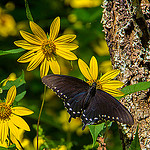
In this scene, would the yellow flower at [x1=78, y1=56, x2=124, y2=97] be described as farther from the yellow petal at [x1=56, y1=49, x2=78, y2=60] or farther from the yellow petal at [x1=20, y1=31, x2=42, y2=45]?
the yellow petal at [x1=20, y1=31, x2=42, y2=45]

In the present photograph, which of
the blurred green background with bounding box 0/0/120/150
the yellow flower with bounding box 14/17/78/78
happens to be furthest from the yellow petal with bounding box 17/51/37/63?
the blurred green background with bounding box 0/0/120/150

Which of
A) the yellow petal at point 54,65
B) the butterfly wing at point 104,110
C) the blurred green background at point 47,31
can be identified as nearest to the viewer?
the butterfly wing at point 104,110

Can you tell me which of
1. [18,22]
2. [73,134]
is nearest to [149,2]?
[73,134]

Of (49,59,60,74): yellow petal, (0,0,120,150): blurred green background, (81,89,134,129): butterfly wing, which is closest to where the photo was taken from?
(81,89,134,129): butterfly wing

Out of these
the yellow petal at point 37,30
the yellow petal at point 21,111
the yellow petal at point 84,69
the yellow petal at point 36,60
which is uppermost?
the yellow petal at point 37,30

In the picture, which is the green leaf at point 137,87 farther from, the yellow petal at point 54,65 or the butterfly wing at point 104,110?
the yellow petal at point 54,65

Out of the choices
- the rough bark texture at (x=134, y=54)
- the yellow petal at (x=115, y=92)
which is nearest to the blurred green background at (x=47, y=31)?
the rough bark texture at (x=134, y=54)
